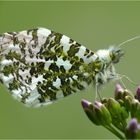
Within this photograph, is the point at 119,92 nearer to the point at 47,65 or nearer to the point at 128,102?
the point at 128,102

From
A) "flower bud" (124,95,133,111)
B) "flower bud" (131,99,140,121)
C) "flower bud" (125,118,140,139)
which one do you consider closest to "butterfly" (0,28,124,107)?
"flower bud" (124,95,133,111)

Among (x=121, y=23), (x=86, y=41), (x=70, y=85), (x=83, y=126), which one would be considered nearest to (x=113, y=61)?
(x=70, y=85)

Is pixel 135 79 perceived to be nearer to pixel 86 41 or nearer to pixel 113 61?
pixel 86 41

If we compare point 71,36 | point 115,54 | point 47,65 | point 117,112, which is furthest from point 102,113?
point 71,36

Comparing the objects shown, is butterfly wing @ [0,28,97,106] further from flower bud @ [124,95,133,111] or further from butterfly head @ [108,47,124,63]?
flower bud @ [124,95,133,111]

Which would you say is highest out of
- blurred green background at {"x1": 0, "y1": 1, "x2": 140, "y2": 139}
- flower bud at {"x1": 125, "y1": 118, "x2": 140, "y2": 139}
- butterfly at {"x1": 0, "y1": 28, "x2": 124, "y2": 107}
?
blurred green background at {"x1": 0, "y1": 1, "x2": 140, "y2": 139}

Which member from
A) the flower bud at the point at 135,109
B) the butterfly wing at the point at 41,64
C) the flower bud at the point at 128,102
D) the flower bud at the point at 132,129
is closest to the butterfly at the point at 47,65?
the butterfly wing at the point at 41,64
